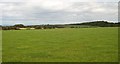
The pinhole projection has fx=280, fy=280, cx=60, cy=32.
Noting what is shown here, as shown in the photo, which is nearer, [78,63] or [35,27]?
[78,63]

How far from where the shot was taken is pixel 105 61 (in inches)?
758

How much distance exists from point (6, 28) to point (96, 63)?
350 feet

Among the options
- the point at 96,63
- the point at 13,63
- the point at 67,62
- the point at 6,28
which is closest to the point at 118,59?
the point at 96,63

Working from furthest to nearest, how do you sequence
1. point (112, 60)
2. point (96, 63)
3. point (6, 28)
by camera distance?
point (6, 28) → point (112, 60) → point (96, 63)

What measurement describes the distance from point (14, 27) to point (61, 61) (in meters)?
110

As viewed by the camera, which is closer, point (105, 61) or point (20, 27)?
point (105, 61)

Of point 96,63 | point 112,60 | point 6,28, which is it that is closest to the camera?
point 96,63

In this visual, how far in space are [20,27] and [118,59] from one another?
109 m

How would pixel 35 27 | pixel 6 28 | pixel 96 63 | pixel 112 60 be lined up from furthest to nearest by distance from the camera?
1. pixel 35 27
2. pixel 6 28
3. pixel 112 60
4. pixel 96 63

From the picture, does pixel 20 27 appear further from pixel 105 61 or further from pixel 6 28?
pixel 105 61

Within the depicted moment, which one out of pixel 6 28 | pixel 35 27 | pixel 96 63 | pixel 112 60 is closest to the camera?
pixel 96 63

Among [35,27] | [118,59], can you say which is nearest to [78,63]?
[118,59]

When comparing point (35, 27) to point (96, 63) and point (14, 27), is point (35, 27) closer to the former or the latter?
point (14, 27)

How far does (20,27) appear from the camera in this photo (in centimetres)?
12675
